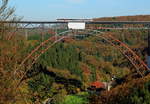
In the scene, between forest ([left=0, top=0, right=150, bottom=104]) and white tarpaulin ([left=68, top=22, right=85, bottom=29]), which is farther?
white tarpaulin ([left=68, top=22, right=85, bottom=29])

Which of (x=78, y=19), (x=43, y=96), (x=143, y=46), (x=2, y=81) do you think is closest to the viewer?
(x=2, y=81)

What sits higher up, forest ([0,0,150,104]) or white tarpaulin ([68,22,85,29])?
white tarpaulin ([68,22,85,29])

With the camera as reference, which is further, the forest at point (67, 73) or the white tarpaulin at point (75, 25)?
the white tarpaulin at point (75, 25)

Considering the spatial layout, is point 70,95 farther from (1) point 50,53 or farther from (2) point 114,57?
(2) point 114,57

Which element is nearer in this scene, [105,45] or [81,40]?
[105,45]

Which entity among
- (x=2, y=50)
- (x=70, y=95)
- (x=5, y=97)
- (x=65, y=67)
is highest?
(x=2, y=50)

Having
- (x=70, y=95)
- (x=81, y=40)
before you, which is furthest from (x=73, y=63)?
(x=81, y=40)

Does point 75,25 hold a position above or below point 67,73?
above

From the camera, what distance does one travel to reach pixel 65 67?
108 feet

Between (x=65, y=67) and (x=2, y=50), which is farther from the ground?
(x=2, y=50)

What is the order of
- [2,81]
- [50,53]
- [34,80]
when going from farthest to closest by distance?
1. [50,53]
2. [34,80]
3. [2,81]

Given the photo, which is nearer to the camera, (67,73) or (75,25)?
(75,25)

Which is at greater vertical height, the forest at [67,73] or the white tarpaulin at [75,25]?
the white tarpaulin at [75,25]

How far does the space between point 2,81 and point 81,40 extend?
149 ft
